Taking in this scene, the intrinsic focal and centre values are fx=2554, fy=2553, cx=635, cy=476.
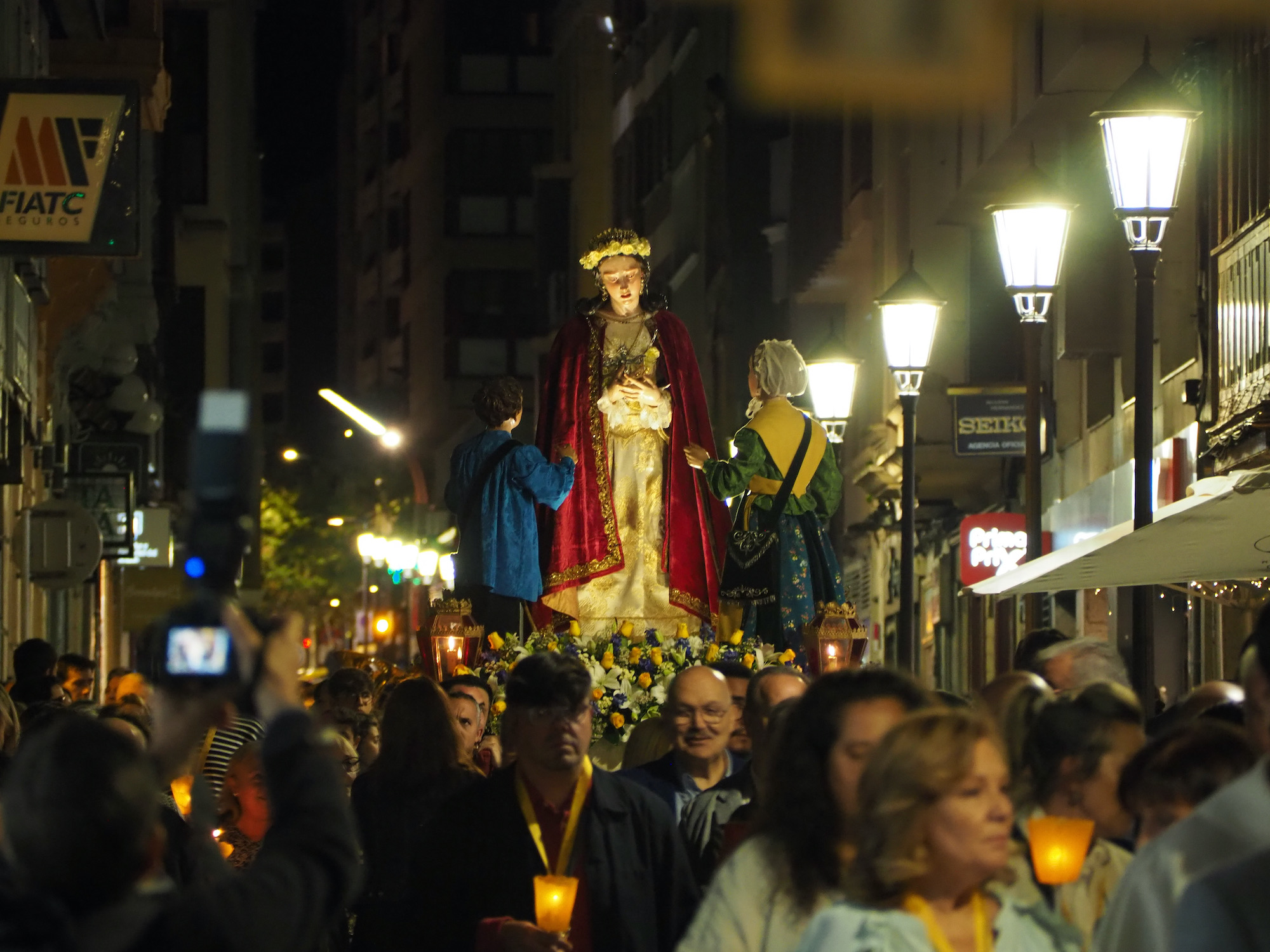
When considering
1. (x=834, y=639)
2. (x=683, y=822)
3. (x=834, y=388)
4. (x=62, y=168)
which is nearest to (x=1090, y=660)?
(x=683, y=822)

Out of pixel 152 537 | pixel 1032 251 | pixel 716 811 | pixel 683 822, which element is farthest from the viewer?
pixel 152 537

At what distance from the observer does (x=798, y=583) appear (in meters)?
13.3

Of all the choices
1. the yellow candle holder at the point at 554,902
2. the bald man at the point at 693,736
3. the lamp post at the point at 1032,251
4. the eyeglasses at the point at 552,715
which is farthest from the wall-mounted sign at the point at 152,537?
the yellow candle holder at the point at 554,902

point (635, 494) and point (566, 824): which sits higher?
point (635, 494)

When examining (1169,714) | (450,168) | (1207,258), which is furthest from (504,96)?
(1169,714)

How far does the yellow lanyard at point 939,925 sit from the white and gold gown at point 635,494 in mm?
9380

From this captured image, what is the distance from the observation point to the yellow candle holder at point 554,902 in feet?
18.6

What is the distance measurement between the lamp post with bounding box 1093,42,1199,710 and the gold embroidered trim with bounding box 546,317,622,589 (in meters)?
3.01

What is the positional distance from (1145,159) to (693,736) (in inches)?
213

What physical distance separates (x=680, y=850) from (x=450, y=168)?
243 ft

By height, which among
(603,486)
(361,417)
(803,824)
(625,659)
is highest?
(361,417)

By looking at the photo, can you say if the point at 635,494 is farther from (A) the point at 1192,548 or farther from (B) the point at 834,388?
(B) the point at 834,388

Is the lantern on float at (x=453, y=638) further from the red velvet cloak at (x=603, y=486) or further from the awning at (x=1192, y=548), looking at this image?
the awning at (x=1192, y=548)

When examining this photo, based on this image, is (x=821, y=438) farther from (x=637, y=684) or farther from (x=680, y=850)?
(x=680, y=850)
